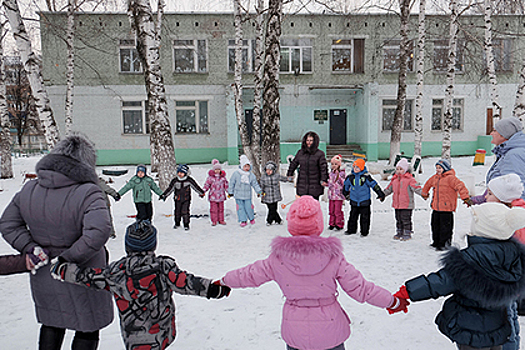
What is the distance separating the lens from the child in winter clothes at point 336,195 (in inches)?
295

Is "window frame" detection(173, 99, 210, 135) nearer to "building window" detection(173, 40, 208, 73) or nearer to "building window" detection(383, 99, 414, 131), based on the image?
"building window" detection(173, 40, 208, 73)

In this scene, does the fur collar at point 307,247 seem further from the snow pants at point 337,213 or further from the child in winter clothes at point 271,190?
the child in winter clothes at point 271,190

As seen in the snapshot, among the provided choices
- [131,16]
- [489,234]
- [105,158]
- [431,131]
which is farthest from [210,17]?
[489,234]

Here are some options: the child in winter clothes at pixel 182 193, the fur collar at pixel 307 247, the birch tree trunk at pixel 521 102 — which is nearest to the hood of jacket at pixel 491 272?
the fur collar at pixel 307 247

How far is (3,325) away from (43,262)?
2020 mm

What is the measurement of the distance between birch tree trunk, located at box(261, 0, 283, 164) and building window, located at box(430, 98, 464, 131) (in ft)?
49.0

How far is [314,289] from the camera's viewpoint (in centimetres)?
236

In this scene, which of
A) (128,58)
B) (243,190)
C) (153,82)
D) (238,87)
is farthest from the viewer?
(128,58)

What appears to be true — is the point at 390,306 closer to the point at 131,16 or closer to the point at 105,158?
the point at 131,16

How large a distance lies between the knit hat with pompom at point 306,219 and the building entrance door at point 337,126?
65.1 feet

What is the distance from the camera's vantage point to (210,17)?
1992cm

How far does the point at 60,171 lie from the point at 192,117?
18576 millimetres

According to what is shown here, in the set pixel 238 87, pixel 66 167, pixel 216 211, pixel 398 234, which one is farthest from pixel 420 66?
pixel 66 167

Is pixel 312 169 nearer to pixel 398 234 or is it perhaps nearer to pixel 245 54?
pixel 398 234
